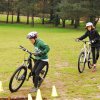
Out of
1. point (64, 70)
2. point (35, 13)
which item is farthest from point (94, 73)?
point (35, 13)

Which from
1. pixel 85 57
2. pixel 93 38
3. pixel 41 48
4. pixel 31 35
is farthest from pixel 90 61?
pixel 31 35

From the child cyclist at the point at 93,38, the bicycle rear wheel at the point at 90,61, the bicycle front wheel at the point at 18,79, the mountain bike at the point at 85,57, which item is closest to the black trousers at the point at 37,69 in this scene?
the bicycle front wheel at the point at 18,79

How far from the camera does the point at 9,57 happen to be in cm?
1897

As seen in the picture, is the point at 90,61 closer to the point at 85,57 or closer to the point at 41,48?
the point at 85,57

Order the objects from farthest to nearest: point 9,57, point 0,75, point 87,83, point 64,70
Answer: point 9,57
point 64,70
point 0,75
point 87,83

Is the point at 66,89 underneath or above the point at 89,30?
underneath

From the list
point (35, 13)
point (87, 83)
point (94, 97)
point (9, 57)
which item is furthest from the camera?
point (35, 13)

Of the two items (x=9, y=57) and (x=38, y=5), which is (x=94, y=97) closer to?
(x=9, y=57)

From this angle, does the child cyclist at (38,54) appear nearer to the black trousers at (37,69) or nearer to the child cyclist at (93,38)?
the black trousers at (37,69)

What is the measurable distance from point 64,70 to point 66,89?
369cm

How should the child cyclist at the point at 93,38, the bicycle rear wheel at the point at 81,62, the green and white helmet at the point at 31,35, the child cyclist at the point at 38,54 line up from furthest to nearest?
the child cyclist at the point at 93,38 → the bicycle rear wheel at the point at 81,62 → the child cyclist at the point at 38,54 → the green and white helmet at the point at 31,35

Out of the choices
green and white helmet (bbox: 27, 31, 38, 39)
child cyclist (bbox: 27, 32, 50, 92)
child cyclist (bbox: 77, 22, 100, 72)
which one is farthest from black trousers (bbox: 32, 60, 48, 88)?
child cyclist (bbox: 77, 22, 100, 72)

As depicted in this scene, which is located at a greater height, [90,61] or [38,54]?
[38,54]

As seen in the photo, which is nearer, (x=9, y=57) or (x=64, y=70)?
(x=64, y=70)
